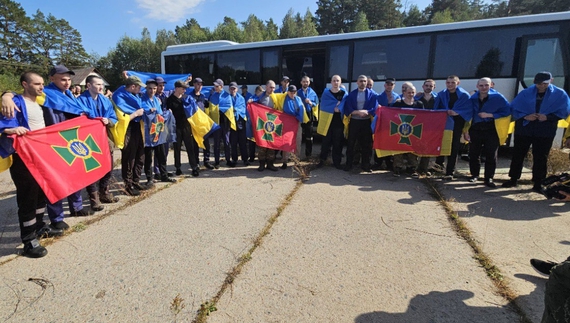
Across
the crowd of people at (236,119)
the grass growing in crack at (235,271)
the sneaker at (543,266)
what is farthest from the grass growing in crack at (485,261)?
the grass growing in crack at (235,271)

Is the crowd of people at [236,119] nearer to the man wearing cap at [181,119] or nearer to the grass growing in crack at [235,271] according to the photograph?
the man wearing cap at [181,119]

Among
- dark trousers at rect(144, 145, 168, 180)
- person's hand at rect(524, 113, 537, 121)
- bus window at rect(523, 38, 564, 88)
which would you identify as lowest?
dark trousers at rect(144, 145, 168, 180)

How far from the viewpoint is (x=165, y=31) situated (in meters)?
52.5

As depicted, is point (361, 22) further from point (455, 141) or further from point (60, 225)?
point (60, 225)

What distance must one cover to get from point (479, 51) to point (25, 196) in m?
9.43

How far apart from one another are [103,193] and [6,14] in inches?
2156

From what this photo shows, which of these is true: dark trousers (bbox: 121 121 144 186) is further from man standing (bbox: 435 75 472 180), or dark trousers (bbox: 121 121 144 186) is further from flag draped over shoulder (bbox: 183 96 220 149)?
man standing (bbox: 435 75 472 180)

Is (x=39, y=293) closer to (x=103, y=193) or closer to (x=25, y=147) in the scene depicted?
Answer: (x=25, y=147)

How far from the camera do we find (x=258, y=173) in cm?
672

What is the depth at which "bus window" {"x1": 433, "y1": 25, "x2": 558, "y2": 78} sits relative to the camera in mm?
7516

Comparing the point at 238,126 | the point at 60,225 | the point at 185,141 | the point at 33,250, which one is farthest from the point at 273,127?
the point at 33,250

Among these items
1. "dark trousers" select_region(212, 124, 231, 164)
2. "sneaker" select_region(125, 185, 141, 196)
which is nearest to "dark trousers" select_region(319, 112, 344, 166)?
"dark trousers" select_region(212, 124, 231, 164)

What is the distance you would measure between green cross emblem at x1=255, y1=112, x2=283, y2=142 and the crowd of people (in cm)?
30

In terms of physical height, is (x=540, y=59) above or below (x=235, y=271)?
above
